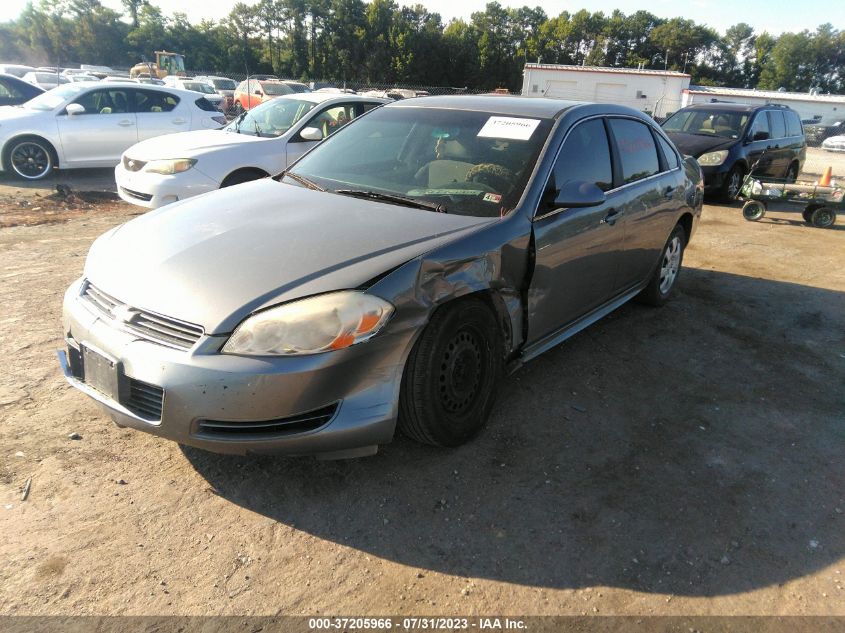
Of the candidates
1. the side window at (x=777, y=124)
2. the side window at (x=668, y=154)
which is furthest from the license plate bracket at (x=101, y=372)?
the side window at (x=777, y=124)

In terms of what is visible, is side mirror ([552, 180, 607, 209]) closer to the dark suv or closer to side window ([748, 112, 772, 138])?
the dark suv

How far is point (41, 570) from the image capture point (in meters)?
2.25

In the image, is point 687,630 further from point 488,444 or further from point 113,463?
point 113,463

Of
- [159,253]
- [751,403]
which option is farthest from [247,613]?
[751,403]

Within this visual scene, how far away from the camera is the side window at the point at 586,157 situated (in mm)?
3584

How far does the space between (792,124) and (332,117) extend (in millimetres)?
9887

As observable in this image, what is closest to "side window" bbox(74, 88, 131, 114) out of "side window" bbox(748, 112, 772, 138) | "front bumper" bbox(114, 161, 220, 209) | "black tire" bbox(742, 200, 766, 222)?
"front bumper" bbox(114, 161, 220, 209)

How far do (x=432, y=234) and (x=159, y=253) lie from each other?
127cm

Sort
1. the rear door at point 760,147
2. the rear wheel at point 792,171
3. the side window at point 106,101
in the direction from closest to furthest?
the side window at point 106,101
the rear door at point 760,147
the rear wheel at point 792,171

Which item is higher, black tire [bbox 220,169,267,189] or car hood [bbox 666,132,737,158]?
car hood [bbox 666,132,737,158]

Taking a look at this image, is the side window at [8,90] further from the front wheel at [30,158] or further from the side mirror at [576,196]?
the side mirror at [576,196]

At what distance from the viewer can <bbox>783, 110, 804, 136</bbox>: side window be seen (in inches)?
483

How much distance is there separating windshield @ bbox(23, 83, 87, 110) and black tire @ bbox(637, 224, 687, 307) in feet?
32.3

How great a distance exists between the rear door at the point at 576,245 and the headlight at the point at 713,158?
25.9 ft
